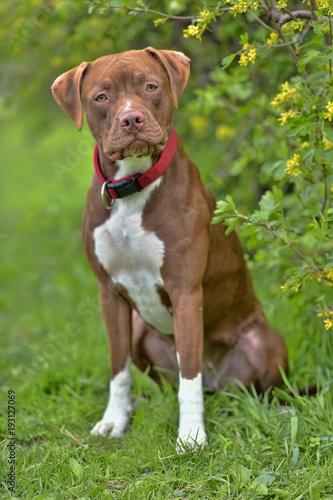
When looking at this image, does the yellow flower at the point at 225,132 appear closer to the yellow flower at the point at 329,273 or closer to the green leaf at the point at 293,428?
the yellow flower at the point at 329,273

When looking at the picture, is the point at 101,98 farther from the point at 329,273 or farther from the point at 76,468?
the point at 76,468

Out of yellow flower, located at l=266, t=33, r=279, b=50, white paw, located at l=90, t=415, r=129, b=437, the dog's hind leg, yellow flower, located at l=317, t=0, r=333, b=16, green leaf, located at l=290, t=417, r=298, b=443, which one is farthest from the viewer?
the dog's hind leg

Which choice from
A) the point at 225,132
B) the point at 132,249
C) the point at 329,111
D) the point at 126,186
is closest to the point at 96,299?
the point at 225,132

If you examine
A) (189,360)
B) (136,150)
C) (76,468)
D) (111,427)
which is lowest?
(111,427)

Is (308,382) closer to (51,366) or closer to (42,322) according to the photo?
(51,366)

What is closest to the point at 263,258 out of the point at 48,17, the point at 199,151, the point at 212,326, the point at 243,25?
the point at 212,326

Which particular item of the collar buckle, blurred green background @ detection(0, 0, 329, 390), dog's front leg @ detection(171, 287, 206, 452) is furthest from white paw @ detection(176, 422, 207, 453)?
the collar buckle

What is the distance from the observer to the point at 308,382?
3.41 meters

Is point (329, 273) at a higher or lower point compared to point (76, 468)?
higher

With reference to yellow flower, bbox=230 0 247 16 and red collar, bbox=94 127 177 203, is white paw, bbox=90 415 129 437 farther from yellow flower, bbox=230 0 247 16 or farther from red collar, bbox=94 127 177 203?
yellow flower, bbox=230 0 247 16

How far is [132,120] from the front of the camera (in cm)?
249

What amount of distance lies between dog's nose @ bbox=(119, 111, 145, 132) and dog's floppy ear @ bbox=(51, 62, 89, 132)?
1.06ft

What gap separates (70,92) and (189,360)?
1.29m

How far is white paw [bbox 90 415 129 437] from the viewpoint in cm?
306
